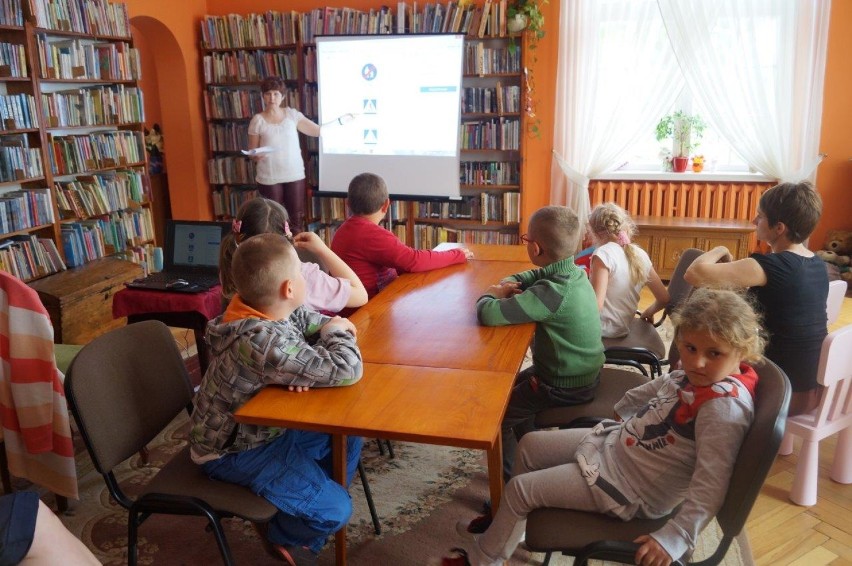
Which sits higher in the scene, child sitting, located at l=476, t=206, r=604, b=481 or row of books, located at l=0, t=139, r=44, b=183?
row of books, located at l=0, t=139, r=44, b=183

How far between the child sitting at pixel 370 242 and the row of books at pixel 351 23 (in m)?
3.02

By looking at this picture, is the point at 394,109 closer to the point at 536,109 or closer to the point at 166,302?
the point at 536,109

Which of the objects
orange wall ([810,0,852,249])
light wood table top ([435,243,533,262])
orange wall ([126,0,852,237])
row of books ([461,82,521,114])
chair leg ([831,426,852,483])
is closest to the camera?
chair leg ([831,426,852,483])

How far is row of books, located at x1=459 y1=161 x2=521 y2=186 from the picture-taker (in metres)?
5.59

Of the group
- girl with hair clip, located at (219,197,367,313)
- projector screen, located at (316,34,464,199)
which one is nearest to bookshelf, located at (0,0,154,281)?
projector screen, located at (316,34,464,199)

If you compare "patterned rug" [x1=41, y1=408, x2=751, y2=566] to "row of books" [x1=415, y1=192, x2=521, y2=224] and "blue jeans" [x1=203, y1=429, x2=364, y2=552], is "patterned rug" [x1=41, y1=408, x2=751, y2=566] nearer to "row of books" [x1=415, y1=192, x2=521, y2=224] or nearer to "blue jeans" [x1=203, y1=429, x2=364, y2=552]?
"blue jeans" [x1=203, y1=429, x2=364, y2=552]

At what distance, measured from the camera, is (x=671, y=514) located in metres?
1.58

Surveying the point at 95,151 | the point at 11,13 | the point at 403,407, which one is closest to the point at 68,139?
the point at 95,151

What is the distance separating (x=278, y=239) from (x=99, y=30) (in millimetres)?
4035

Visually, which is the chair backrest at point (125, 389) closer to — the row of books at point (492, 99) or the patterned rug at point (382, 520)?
the patterned rug at point (382, 520)

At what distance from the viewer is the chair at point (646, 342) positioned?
2.52 metres

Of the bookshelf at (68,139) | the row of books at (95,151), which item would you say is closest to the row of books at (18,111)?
the bookshelf at (68,139)

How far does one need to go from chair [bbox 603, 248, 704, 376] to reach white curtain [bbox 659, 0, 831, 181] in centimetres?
292

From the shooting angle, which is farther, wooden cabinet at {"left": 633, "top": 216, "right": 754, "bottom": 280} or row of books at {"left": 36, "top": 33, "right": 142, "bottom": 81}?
wooden cabinet at {"left": 633, "top": 216, "right": 754, "bottom": 280}
